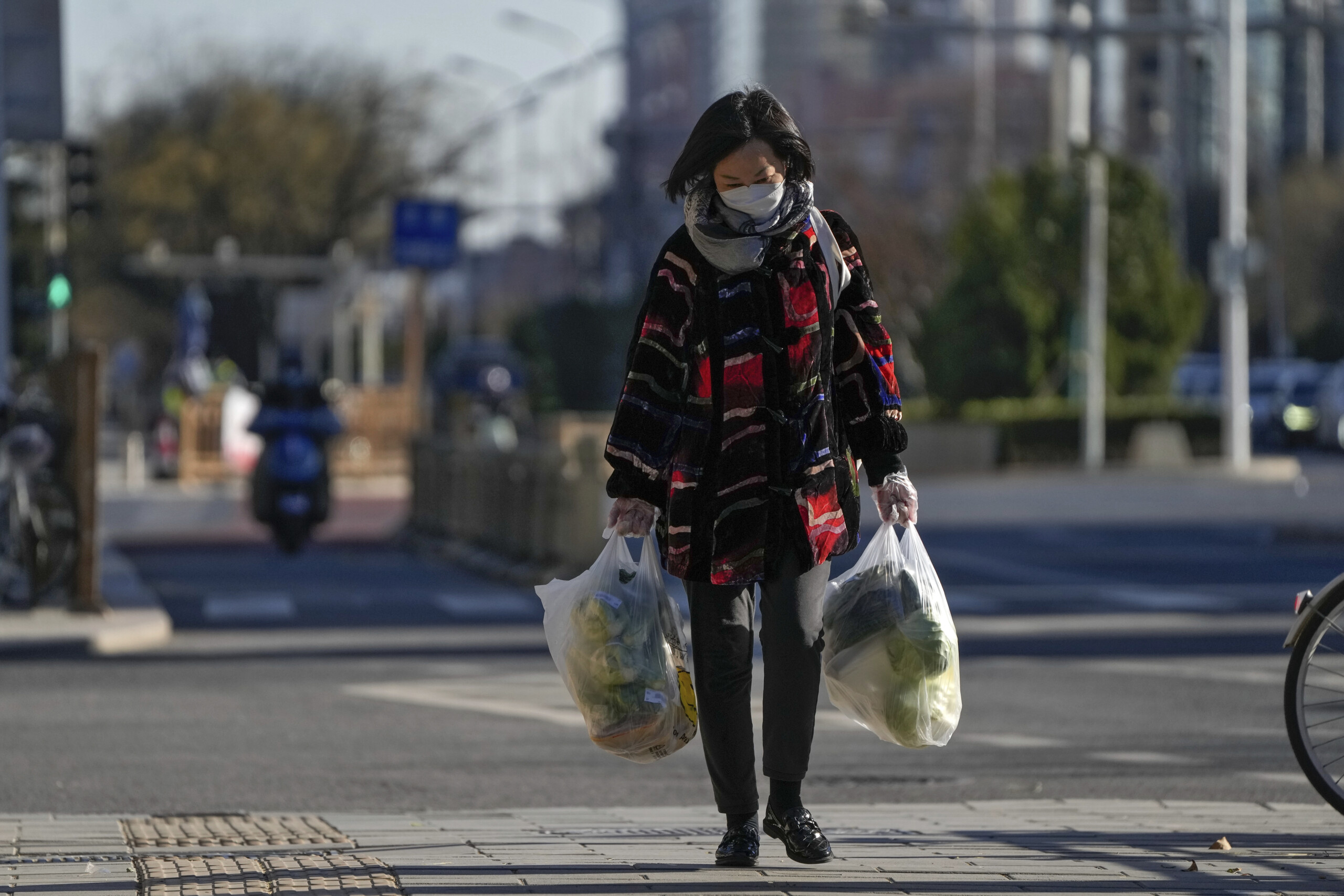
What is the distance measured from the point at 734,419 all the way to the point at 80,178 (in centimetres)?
1970

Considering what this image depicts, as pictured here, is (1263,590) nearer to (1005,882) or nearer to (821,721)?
(821,721)

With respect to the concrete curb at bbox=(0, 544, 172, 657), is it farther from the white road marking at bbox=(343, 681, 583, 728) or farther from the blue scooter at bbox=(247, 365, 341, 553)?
the blue scooter at bbox=(247, 365, 341, 553)

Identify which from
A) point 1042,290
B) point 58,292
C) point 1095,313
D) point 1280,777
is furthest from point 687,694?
point 1042,290

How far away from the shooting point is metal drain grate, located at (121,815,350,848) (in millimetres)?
5922

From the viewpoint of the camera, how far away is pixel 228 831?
247 inches

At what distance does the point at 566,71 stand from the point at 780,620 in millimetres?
37722

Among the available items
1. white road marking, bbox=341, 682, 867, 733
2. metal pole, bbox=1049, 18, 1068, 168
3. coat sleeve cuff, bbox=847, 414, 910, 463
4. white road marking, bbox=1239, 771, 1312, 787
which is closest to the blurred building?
metal pole, bbox=1049, 18, 1068, 168

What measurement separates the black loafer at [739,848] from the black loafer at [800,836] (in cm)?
4

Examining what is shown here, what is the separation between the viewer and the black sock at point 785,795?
5.46 m

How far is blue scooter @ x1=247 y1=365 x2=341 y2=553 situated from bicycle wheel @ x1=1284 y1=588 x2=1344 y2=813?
45.1 ft

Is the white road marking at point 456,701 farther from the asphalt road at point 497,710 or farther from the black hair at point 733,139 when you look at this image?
the black hair at point 733,139

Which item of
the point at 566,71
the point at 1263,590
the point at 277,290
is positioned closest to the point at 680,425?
the point at 1263,590

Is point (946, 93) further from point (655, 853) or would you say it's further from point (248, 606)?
point (655, 853)

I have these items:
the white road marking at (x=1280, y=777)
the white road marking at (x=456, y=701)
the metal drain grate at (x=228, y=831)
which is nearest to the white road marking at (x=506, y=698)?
the white road marking at (x=456, y=701)
